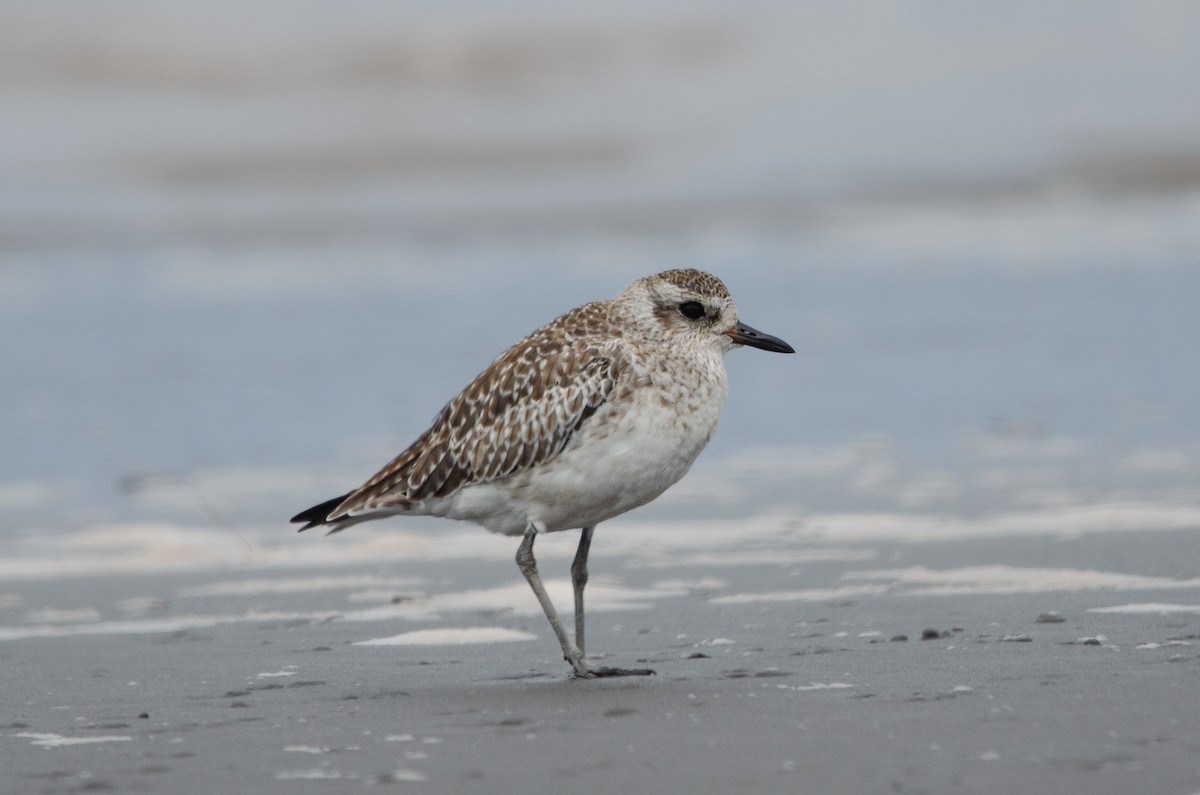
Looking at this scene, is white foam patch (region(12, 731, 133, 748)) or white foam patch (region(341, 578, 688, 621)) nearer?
white foam patch (region(12, 731, 133, 748))

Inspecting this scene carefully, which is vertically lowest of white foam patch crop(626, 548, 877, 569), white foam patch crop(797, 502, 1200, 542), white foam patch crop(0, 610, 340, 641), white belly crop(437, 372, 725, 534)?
white foam patch crop(0, 610, 340, 641)

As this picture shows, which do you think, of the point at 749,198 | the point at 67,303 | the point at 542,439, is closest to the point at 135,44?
the point at 749,198

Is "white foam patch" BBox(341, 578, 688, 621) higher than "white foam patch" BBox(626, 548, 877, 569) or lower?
lower

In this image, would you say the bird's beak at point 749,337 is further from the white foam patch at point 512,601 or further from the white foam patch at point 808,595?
the white foam patch at point 512,601

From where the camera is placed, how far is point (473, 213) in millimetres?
25344

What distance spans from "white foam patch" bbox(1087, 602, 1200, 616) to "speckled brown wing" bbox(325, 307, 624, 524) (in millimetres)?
2078

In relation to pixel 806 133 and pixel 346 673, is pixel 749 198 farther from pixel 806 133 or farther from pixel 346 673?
pixel 346 673

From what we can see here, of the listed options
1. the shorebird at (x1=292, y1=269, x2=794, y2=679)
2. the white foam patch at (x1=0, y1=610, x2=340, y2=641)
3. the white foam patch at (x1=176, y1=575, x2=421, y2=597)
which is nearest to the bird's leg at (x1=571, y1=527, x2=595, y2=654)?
the shorebird at (x1=292, y1=269, x2=794, y2=679)

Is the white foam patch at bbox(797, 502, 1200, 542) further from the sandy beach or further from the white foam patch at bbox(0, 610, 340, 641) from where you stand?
the white foam patch at bbox(0, 610, 340, 641)

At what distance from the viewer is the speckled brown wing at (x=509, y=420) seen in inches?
261

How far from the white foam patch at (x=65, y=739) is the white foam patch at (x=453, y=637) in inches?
66.1

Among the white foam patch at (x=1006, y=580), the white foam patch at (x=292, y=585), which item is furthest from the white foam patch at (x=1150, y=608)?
the white foam patch at (x=292, y=585)

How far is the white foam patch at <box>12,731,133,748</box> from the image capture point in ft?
17.4

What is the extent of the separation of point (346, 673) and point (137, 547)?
2.90 m
